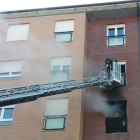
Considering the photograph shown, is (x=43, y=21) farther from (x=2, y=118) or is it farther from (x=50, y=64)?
(x=2, y=118)

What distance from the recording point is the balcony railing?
16.3 meters

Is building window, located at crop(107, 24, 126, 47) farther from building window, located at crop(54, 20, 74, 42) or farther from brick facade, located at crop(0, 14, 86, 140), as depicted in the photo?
building window, located at crop(54, 20, 74, 42)

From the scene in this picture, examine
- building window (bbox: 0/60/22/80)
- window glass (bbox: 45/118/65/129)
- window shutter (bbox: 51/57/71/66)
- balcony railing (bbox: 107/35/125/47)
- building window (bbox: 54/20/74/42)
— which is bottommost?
window glass (bbox: 45/118/65/129)

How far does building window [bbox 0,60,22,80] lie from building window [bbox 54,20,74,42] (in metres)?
2.34

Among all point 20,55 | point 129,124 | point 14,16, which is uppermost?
point 14,16

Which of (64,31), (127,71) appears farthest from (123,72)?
(64,31)

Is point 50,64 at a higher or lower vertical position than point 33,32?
lower

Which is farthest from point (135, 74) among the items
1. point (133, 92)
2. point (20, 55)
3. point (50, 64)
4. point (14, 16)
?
point (14, 16)

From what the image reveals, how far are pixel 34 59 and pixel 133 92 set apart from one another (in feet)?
16.5

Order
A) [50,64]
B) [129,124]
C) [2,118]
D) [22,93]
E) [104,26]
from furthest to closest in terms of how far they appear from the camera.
→ [104,26] → [50,64] → [2,118] → [129,124] → [22,93]

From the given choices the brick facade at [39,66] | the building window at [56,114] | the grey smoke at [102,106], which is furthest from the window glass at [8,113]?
the grey smoke at [102,106]

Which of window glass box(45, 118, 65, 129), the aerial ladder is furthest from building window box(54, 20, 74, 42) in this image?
window glass box(45, 118, 65, 129)

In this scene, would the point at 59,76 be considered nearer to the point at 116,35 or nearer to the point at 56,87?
the point at 56,87

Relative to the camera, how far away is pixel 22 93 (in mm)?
11516
